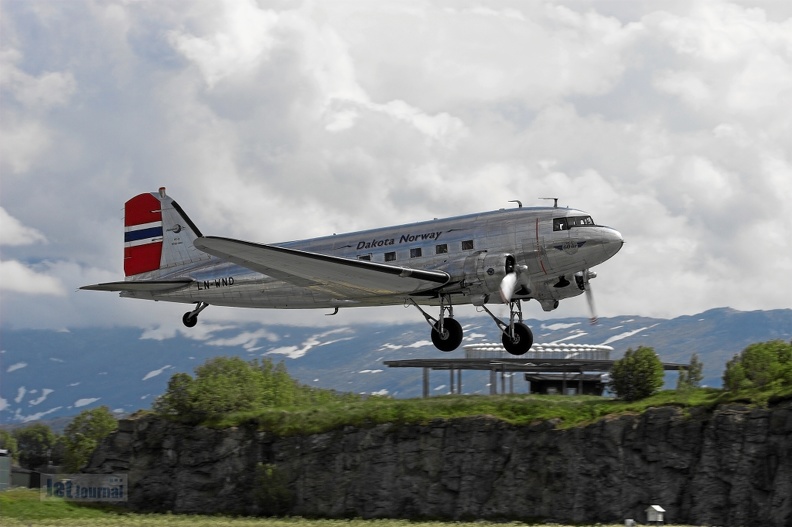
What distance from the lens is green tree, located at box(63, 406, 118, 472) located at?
125812 millimetres

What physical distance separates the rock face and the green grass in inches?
34.0

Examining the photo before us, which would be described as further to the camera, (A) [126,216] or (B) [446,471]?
(B) [446,471]

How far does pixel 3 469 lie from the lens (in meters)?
88.6

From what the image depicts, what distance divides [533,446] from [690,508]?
11872mm

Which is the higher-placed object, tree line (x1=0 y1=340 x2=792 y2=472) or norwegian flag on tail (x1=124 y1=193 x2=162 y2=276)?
norwegian flag on tail (x1=124 y1=193 x2=162 y2=276)

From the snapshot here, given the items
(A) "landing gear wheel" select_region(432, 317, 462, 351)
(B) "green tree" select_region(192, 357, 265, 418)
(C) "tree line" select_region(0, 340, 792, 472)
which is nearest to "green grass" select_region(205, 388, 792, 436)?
(C) "tree line" select_region(0, 340, 792, 472)

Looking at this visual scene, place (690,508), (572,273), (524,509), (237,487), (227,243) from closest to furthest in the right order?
(227,243) → (572,273) → (690,508) → (524,509) → (237,487)

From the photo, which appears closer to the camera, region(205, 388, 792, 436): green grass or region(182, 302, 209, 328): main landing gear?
→ region(182, 302, 209, 328): main landing gear

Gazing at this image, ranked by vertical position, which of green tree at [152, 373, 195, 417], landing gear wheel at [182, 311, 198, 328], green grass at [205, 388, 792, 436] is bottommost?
green grass at [205, 388, 792, 436]

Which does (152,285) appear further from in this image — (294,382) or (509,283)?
(294,382)

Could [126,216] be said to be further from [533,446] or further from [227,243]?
[533,446]

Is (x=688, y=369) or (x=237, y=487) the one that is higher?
(x=688, y=369)

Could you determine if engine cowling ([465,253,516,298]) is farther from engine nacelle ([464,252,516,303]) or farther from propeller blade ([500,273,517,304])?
propeller blade ([500,273,517,304])

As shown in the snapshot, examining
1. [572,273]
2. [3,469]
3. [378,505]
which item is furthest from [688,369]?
[3,469]
